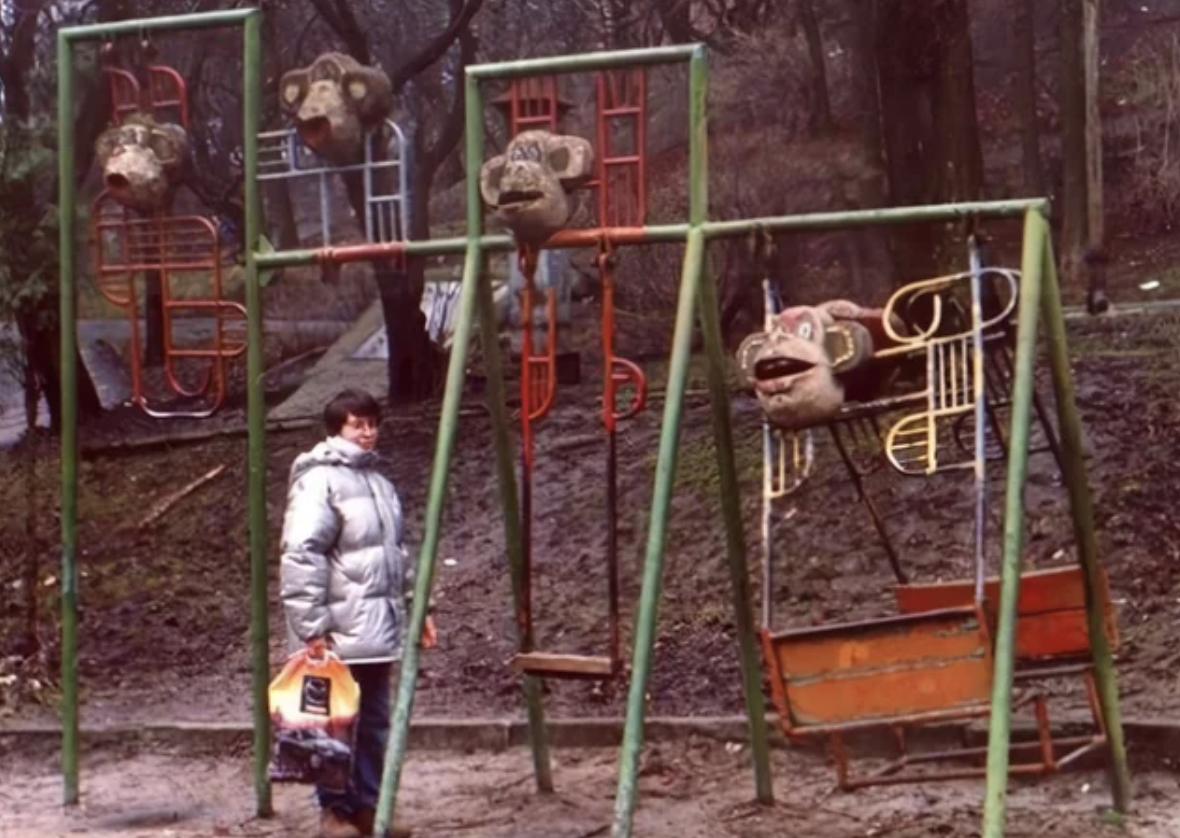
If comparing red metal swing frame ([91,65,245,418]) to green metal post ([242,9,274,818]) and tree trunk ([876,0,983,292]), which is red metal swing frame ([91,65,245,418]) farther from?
tree trunk ([876,0,983,292])

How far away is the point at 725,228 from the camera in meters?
6.23

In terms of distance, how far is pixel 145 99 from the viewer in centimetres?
758

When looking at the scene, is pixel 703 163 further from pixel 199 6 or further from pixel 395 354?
pixel 199 6

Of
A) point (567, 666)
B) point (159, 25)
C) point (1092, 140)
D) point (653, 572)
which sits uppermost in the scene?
point (1092, 140)

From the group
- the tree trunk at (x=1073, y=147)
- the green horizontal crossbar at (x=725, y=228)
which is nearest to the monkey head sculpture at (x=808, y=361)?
the green horizontal crossbar at (x=725, y=228)

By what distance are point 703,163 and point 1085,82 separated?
17581 millimetres

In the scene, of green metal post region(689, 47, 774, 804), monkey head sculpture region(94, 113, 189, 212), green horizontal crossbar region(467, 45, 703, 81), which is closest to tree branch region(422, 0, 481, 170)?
monkey head sculpture region(94, 113, 189, 212)

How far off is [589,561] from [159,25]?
4.30 m

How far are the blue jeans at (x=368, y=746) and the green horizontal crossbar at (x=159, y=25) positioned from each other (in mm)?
2286

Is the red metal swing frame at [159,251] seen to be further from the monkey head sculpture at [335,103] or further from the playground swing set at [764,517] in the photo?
the monkey head sculpture at [335,103]

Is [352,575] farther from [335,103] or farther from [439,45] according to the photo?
[439,45]

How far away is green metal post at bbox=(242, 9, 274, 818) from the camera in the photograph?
6938mm

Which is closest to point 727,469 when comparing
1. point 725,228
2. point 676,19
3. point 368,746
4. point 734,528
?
point 734,528

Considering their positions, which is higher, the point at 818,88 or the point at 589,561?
the point at 818,88
